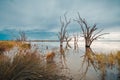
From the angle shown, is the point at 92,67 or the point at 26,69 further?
the point at 92,67

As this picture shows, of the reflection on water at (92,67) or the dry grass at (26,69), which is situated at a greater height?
the dry grass at (26,69)

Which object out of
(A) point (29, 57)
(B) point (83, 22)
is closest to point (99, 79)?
(A) point (29, 57)

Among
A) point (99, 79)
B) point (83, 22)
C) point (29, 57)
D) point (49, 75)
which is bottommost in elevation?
point (99, 79)

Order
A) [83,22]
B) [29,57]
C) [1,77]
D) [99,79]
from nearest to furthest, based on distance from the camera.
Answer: [1,77] → [29,57] → [99,79] → [83,22]

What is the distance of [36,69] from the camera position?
4.54 meters

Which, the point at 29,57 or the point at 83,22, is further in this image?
the point at 83,22

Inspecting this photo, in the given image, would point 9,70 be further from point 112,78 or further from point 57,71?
point 112,78

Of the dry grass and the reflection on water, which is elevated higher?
the dry grass

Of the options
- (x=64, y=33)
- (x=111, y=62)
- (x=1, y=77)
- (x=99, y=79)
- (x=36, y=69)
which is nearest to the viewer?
(x=1, y=77)

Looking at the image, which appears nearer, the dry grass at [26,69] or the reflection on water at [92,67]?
the dry grass at [26,69]

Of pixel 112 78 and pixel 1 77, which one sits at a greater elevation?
pixel 1 77

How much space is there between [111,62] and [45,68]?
6889 millimetres

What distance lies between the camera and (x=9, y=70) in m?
4.27

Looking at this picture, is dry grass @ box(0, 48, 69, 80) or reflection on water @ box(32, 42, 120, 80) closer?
→ dry grass @ box(0, 48, 69, 80)
